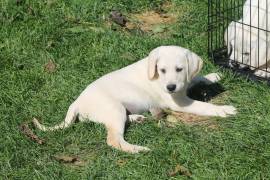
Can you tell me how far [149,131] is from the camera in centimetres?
500

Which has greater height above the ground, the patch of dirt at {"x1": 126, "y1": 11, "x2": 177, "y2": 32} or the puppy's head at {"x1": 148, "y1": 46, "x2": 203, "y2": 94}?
the puppy's head at {"x1": 148, "y1": 46, "x2": 203, "y2": 94}

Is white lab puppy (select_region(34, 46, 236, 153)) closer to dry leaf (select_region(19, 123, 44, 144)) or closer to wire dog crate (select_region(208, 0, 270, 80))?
dry leaf (select_region(19, 123, 44, 144))

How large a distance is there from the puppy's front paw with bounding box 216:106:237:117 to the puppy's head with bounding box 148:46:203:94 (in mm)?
354

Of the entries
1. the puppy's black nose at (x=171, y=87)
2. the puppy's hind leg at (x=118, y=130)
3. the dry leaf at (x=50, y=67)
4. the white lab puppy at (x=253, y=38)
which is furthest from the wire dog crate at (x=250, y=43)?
the dry leaf at (x=50, y=67)

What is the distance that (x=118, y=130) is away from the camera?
4.88 m

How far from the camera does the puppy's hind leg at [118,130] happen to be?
15.5ft

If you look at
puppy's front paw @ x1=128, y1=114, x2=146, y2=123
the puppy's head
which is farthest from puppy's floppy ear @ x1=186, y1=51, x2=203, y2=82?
puppy's front paw @ x1=128, y1=114, x2=146, y2=123

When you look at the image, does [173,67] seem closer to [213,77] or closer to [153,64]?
[153,64]

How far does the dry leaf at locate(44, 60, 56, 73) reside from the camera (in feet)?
20.7

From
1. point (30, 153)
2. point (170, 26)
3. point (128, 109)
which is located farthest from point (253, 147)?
point (170, 26)

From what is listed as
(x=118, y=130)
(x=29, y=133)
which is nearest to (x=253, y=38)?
(x=118, y=130)

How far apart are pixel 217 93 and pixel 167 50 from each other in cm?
74

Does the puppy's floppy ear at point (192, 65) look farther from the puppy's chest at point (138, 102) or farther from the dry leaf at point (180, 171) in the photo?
the dry leaf at point (180, 171)

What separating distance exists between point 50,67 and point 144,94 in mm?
1370
